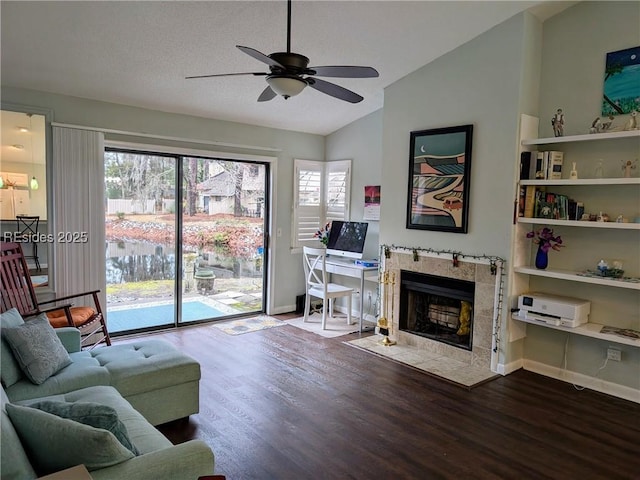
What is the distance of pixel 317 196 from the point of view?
6.30m

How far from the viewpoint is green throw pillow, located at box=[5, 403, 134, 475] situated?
1.55 metres

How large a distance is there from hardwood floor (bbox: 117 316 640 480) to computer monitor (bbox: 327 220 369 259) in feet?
5.40

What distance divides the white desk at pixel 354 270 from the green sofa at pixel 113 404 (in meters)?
2.52

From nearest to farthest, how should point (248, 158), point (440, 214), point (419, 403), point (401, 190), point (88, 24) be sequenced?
point (88, 24) → point (419, 403) → point (440, 214) → point (401, 190) → point (248, 158)

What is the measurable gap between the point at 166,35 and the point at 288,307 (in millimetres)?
3789

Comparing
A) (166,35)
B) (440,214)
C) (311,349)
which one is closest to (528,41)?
(440,214)

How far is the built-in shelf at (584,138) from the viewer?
339cm

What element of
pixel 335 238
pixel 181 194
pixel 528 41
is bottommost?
pixel 335 238

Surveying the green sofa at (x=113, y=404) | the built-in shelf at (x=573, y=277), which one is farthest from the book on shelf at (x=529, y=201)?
the green sofa at (x=113, y=404)

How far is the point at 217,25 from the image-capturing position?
342cm

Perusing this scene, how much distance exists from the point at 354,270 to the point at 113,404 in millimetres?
Result: 3348

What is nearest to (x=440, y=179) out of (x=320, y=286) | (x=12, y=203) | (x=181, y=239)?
(x=320, y=286)

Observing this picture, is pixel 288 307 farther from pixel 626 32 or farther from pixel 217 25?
pixel 626 32

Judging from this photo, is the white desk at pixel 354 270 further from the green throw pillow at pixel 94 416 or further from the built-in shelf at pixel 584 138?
the green throw pillow at pixel 94 416
